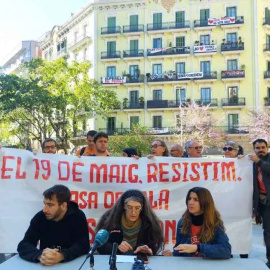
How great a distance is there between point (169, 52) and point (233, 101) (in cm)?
805

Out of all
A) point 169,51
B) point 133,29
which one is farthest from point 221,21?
point 133,29

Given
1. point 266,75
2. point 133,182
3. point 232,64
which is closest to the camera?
point 133,182

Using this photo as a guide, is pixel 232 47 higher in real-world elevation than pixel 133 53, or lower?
lower

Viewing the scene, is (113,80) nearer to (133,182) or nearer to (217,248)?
(133,182)

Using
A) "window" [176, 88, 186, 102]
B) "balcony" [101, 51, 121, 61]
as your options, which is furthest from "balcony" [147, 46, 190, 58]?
"window" [176, 88, 186, 102]

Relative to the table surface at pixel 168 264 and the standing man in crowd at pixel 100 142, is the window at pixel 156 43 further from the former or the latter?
the table surface at pixel 168 264

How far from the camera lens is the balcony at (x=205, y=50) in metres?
43.2

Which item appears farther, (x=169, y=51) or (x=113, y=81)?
(x=113, y=81)

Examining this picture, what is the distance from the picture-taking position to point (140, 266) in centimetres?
309

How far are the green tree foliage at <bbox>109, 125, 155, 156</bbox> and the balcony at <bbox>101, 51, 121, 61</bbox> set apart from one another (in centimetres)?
809

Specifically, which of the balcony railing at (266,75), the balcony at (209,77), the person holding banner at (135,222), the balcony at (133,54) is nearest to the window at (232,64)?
the balcony at (209,77)

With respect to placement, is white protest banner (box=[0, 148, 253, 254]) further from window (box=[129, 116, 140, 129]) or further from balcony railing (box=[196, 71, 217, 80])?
window (box=[129, 116, 140, 129])

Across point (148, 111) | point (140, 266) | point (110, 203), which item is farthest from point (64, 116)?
point (140, 266)

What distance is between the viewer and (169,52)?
1741 inches
